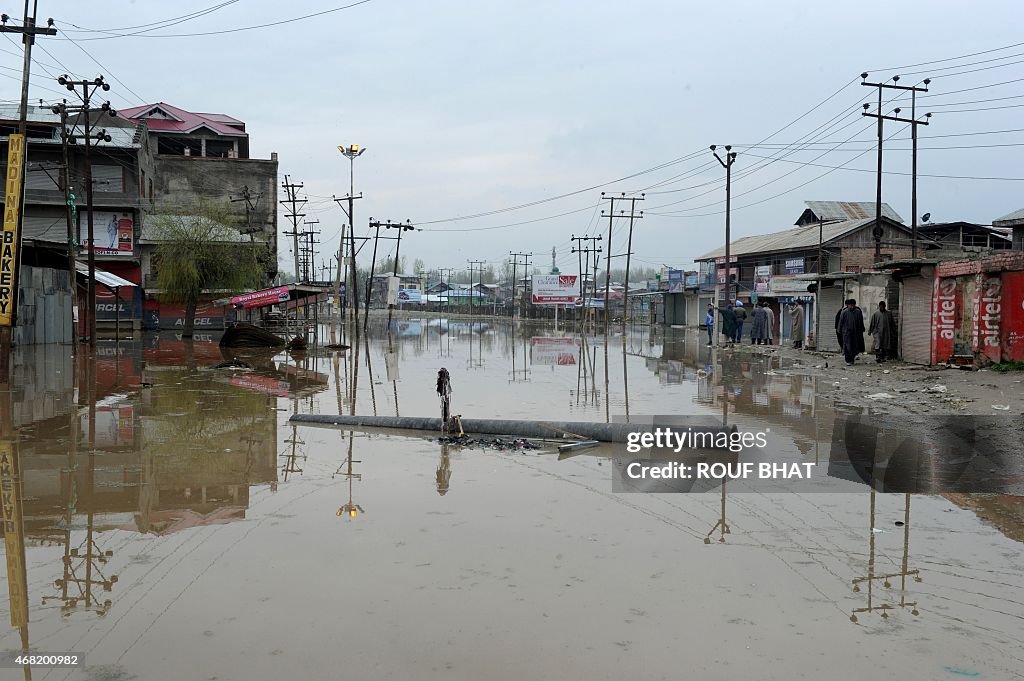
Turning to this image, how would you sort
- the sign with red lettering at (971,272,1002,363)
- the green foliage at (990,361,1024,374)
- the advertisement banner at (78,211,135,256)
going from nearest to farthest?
the green foliage at (990,361,1024,374) → the sign with red lettering at (971,272,1002,363) → the advertisement banner at (78,211,135,256)

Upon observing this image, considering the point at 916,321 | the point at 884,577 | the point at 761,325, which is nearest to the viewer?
the point at 884,577

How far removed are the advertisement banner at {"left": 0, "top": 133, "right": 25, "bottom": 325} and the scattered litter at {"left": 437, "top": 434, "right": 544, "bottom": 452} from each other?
415 inches

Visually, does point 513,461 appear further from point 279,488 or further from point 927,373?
point 927,373

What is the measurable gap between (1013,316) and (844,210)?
43432 millimetres

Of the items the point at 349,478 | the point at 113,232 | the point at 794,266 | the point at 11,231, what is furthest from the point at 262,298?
the point at 794,266

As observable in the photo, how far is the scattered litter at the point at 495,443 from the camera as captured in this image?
998cm

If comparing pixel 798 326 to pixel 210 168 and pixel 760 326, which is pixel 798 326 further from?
pixel 210 168

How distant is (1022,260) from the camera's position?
15398 millimetres

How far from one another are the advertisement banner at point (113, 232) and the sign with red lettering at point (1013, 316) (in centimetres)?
3970

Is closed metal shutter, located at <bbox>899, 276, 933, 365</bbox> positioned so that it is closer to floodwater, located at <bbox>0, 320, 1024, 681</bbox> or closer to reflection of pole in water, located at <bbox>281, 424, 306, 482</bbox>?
floodwater, located at <bbox>0, 320, 1024, 681</bbox>

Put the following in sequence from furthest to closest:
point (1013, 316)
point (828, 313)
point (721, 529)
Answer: point (828, 313)
point (1013, 316)
point (721, 529)

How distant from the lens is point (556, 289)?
282ft

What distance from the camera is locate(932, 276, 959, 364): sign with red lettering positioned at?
17625 millimetres

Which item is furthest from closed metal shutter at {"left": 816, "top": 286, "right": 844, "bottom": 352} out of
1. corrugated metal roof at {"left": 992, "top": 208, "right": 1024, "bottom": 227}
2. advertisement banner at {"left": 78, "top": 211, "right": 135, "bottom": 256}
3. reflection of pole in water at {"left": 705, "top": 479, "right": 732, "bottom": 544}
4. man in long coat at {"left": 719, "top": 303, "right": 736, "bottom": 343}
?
advertisement banner at {"left": 78, "top": 211, "right": 135, "bottom": 256}
